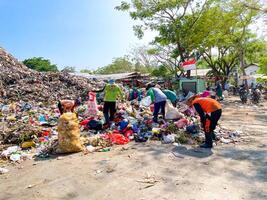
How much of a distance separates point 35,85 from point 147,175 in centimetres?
1324

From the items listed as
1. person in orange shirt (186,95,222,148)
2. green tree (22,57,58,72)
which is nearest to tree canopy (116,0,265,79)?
person in orange shirt (186,95,222,148)

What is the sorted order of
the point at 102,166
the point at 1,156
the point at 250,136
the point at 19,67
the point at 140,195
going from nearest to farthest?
1. the point at 140,195
2. the point at 102,166
3. the point at 1,156
4. the point at 250,136
5. the point at 19,67

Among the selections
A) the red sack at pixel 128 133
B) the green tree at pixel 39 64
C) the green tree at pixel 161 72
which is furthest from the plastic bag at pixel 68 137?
the green tree at pixel 39 64

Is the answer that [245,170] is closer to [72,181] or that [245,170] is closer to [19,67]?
[72,181]

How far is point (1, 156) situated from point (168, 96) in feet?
17.6

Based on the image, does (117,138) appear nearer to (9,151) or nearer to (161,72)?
(9,151)

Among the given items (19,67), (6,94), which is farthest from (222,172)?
(19,67)

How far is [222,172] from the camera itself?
5254mm

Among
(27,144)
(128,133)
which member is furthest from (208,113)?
(27,144)

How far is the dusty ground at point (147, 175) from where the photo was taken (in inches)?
176

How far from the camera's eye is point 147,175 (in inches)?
203

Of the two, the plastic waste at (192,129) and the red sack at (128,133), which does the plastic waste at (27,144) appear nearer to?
the red sack at (128,133)

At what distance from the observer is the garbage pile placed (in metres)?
15.9

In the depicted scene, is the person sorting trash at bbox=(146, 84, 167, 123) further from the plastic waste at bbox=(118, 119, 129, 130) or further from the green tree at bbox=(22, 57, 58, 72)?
the green tree at bbox=(22, 57, 58, 72)
